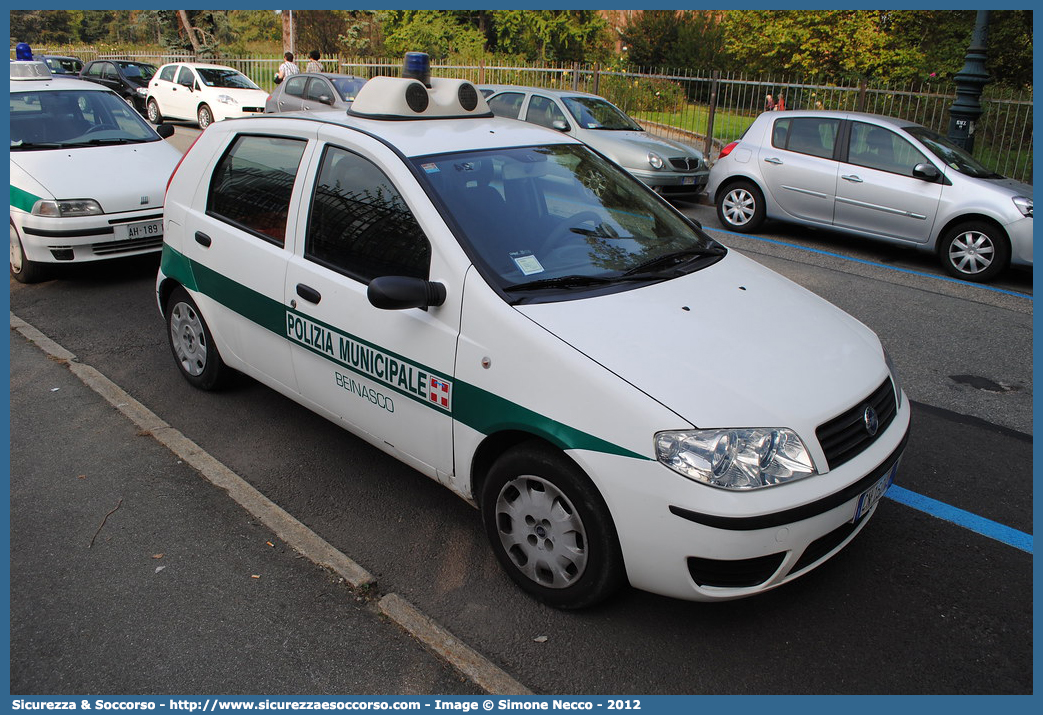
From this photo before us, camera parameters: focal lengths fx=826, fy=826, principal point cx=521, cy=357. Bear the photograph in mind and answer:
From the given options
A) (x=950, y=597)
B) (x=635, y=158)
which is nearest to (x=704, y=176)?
(x=635, y=158)

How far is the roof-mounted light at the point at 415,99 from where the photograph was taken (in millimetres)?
4137

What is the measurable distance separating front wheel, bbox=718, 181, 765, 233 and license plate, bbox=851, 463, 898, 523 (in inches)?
292

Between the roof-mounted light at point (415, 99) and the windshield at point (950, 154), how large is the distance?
6331 millimetres

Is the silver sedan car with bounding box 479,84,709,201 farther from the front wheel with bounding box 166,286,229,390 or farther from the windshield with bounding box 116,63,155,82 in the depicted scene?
the windshield with bounding box 116,63,155,82

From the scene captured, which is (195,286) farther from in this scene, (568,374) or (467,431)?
(568,374)

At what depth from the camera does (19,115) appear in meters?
7.90

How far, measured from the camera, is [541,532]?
10.4 ft

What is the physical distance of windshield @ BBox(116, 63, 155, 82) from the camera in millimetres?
23844

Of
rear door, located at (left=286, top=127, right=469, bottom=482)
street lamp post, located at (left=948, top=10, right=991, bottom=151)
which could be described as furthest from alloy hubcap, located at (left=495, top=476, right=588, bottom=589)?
street lamp post, located at (left=948, top=10, right=991, bottom=151)

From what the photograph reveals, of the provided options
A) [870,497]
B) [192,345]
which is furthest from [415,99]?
[870,497]

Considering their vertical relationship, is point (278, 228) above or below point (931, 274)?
above

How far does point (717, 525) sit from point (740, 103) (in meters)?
15.0

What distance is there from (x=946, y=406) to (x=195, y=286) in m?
4.62

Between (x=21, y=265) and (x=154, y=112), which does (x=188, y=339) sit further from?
(x=154, y=112)
